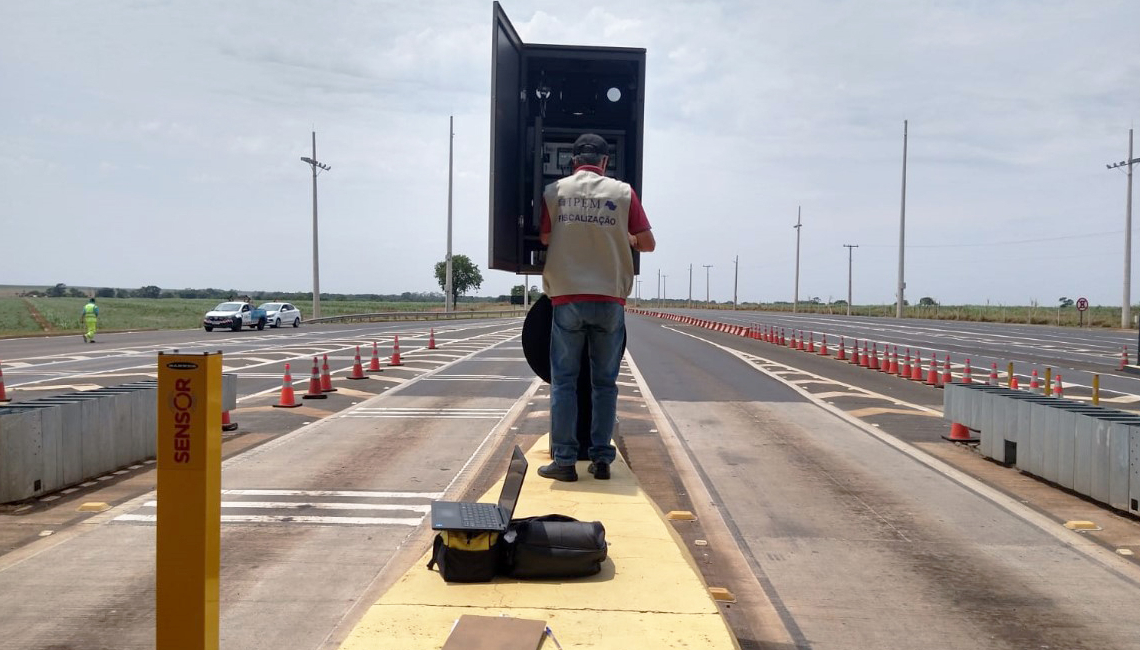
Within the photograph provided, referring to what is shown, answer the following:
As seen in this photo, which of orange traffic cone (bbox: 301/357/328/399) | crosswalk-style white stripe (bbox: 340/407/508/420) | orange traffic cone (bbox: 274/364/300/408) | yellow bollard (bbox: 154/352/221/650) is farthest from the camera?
orange traffic cone (bbox: 301/357/328/399)

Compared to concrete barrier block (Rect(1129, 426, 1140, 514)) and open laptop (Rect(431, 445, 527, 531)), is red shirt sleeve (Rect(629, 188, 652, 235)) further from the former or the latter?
concrete barrier block (Rect(1129, 426, 1140, 514))

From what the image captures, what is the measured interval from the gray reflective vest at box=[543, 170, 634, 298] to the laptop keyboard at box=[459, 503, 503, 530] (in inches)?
71.9

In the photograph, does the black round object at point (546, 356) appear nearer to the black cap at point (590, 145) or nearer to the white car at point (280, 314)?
the black cap at point (590, 145)

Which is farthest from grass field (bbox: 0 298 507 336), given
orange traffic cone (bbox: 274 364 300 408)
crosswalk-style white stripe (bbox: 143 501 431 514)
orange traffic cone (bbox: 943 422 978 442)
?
Answer: orange traffic cone (bbox: 943 422 978 442)

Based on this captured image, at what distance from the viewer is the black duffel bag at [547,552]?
3.99 meters

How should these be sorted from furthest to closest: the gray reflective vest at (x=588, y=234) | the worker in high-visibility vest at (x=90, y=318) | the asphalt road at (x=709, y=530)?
the worker in high-visibility vest at (x=90, y=318) < the gray reflective vest at (x=588, y=234) < the asphalt road at (x=709, y=530)

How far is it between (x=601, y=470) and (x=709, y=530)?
205 cm

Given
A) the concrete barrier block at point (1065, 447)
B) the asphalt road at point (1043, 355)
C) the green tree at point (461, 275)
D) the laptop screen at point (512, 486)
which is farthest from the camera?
the green tree at point (461, 275)

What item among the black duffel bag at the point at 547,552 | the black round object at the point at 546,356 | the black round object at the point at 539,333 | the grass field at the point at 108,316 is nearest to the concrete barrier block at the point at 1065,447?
the black round object at the point at 546,356

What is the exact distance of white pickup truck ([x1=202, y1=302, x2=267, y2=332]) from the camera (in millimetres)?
48094

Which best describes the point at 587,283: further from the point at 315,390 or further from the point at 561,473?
the point at 315,390

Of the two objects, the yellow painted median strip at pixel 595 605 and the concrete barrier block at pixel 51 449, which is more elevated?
the yellow painted median strip at pixel 595 605

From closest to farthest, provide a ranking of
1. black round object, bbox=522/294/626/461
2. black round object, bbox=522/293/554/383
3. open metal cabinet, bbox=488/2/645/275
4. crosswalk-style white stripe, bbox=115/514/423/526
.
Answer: black round object, bbox=522/294/626/461, black round object, bbox=522/293/554/383, open metal cabinet, bbox=488/2/645/275, crosswalk-style white stripe, bbox=115/514/423/526

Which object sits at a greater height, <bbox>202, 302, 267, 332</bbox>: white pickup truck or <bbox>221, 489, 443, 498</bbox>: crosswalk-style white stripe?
<bbox>202, 302, 267, 332</bbox>: white pickup truck
